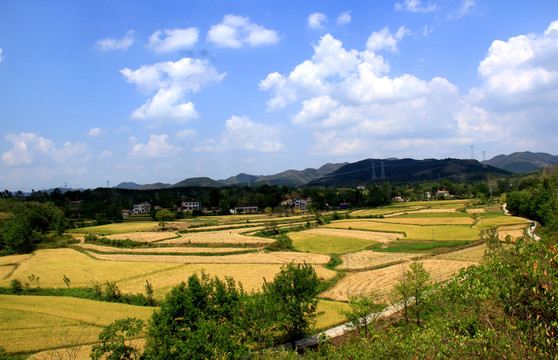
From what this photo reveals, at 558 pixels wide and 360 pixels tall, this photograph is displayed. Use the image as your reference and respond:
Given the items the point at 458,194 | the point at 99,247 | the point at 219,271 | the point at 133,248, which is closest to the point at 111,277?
the point at 219,271

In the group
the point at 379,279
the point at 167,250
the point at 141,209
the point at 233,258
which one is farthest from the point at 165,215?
the point at 379,279

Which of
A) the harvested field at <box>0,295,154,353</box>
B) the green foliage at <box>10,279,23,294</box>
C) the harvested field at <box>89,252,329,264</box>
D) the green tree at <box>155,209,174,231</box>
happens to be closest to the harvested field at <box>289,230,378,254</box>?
the harvested field at <box>89,252,329,264</box>

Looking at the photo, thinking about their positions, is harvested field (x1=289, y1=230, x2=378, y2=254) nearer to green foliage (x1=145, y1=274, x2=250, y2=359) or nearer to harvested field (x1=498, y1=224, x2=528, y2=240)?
harvested field (x1=498, y1=224, x2=528, y2=240)

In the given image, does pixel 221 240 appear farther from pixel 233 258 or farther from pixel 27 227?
pixel 27 227

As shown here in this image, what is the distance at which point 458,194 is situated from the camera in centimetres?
14100

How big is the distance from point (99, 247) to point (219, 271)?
29.6m

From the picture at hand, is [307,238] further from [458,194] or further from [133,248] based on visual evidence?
[458,194]

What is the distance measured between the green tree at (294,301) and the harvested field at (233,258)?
19.0 meters

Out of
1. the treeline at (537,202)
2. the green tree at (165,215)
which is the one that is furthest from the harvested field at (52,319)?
the treeline at (537,202)

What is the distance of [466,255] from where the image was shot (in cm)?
3909

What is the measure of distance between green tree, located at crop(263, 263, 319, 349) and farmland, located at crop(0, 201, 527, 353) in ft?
7.74

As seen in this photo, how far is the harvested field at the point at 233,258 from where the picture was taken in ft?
135

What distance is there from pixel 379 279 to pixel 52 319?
26820 millimetres

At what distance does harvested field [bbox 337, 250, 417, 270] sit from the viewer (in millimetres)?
37531
